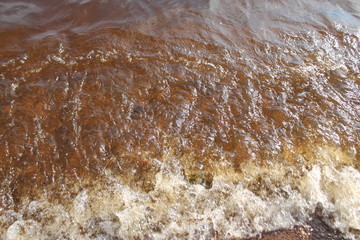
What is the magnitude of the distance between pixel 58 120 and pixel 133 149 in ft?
2.90

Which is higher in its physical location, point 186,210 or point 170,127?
point 170,127

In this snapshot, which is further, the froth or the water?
the water

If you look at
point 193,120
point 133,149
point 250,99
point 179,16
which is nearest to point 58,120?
point 133,149

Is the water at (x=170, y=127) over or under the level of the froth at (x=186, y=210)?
over

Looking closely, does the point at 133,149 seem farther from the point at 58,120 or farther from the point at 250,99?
the point at 250,99

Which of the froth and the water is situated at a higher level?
the water

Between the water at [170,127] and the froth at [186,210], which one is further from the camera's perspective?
the water at [170,127]

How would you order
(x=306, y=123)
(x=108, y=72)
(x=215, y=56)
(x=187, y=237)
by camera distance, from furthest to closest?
(x=215, y=56) < (x=108, y=72) < (x=306, y=123) < (x=187, y=237)

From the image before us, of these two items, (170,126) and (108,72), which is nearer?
(170,126)

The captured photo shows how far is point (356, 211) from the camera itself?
8.50 ft

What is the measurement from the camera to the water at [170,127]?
2.40 meters

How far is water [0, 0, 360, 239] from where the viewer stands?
2402 millimetres

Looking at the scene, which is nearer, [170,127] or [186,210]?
[186,210]

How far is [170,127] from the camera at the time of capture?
3.03 m
